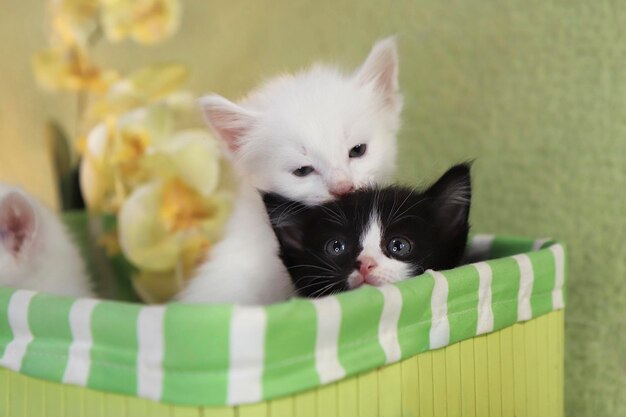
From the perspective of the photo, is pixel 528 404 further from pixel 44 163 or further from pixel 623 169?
pixel 44 163

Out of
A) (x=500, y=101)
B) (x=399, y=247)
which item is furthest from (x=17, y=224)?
(x=500, y=101)

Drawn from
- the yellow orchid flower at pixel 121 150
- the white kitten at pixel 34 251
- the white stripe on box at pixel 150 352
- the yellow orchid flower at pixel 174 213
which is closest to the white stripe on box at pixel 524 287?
the white stripe on box at pixel 150 352

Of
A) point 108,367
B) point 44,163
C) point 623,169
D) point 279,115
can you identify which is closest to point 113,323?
point 108,367

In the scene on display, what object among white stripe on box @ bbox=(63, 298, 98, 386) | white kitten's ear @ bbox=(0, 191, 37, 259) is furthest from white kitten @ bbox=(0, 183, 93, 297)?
white stripe on box @ bbox=(63, 298, 98, 386)

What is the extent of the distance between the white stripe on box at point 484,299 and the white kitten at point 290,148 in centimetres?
20

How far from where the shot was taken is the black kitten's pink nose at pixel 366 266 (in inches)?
34.4

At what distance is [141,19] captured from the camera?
67.1 inches

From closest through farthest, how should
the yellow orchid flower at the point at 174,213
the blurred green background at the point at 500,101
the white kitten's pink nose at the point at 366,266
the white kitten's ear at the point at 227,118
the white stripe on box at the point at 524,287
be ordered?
the white kitten's pink nose at the point at 366,266 < the white stripe on box at the point at 524,287 < the white kitten's ear at the point at 227,118 < the blurred green background at the point at 500,101 < the yellow orchid flower at the point at 174,213

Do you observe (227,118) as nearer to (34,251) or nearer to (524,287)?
(34,251)

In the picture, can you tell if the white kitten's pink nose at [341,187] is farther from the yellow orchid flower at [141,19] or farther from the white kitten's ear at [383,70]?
the yellow orchid flower at [141,19]

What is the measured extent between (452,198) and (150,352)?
0.45 m

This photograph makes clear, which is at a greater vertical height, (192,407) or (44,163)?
(44,163)

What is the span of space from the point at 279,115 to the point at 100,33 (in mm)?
800

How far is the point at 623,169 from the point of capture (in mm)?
1304
